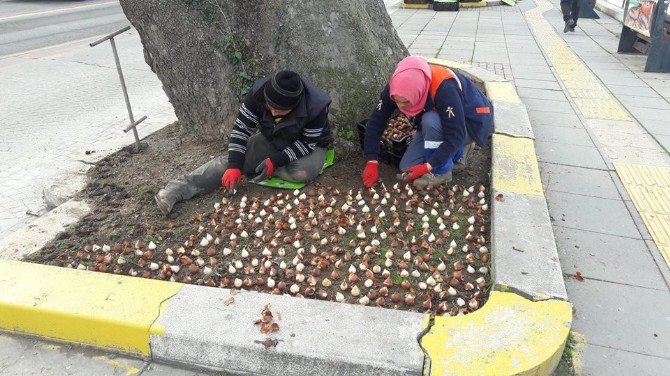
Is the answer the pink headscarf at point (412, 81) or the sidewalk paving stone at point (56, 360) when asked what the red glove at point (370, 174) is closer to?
the pink headscarf at point (412, 81)

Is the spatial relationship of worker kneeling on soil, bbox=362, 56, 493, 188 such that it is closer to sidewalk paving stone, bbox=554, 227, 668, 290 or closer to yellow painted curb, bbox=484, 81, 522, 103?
sidewalk paving stone, bbox=554, 227, 668, 290

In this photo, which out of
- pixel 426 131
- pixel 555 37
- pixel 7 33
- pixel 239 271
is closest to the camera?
pixel 239 271

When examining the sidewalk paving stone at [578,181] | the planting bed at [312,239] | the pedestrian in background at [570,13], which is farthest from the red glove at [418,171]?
the pedestrian in background at [570,13]

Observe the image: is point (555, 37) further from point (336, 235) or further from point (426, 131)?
point (336, 235)

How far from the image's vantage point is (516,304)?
2.54 m

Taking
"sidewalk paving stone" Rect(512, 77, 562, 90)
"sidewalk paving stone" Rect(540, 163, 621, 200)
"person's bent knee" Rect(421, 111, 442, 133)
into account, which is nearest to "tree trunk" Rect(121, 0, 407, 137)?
"person's bent knee" Rect(421, 111, 442, 133)

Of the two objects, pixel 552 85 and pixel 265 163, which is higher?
pixel 265 163

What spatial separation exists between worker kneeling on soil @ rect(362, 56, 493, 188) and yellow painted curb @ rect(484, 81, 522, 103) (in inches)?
69.1

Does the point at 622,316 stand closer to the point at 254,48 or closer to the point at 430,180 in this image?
the point at 430,180

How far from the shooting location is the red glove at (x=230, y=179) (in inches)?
152

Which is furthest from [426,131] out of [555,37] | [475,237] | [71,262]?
[555,37]

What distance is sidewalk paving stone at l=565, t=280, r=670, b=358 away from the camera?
8.59 ft

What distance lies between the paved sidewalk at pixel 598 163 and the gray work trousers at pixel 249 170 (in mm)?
1900

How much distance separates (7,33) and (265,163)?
12.4m
